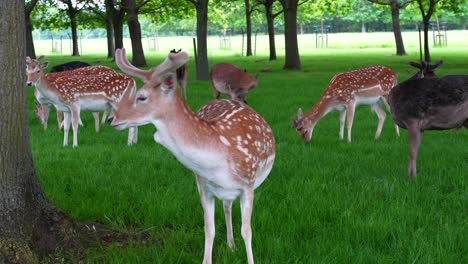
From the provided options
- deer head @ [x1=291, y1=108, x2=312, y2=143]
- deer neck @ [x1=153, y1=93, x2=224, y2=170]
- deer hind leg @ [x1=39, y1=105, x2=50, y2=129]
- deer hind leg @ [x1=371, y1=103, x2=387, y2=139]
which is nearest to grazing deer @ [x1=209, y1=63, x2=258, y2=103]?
deer hind leg @ [x1=371, y1=103, x2=387, y2=139]

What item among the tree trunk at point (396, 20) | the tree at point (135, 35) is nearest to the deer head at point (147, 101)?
the tree at point (135, 35)

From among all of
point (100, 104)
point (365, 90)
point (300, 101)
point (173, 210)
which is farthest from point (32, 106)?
point (173, 210)

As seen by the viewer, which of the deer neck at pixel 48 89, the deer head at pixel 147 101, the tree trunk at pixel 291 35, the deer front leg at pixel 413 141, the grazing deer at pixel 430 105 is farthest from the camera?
the tree trunk at pixel 291 35

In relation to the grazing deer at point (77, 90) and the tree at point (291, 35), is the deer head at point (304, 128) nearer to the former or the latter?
the grazing deer at point (77, 90)

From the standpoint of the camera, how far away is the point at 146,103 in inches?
126

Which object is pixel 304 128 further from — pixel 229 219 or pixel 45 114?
pixel 45 114

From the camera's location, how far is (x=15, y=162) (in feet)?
12.6

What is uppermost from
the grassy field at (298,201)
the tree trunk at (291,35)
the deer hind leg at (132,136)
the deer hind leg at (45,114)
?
the tree trunk at (291,35)

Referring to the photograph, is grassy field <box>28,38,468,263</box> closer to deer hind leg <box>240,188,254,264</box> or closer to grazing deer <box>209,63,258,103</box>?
deer hind leg <box>240,188,254,264</box>

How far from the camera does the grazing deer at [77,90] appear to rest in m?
8.82

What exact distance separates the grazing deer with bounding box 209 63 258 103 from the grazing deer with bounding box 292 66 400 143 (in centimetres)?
383

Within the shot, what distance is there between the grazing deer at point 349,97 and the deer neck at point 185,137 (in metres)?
5.43

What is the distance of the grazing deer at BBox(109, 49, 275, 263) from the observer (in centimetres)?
320

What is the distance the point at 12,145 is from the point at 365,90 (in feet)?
22.0
